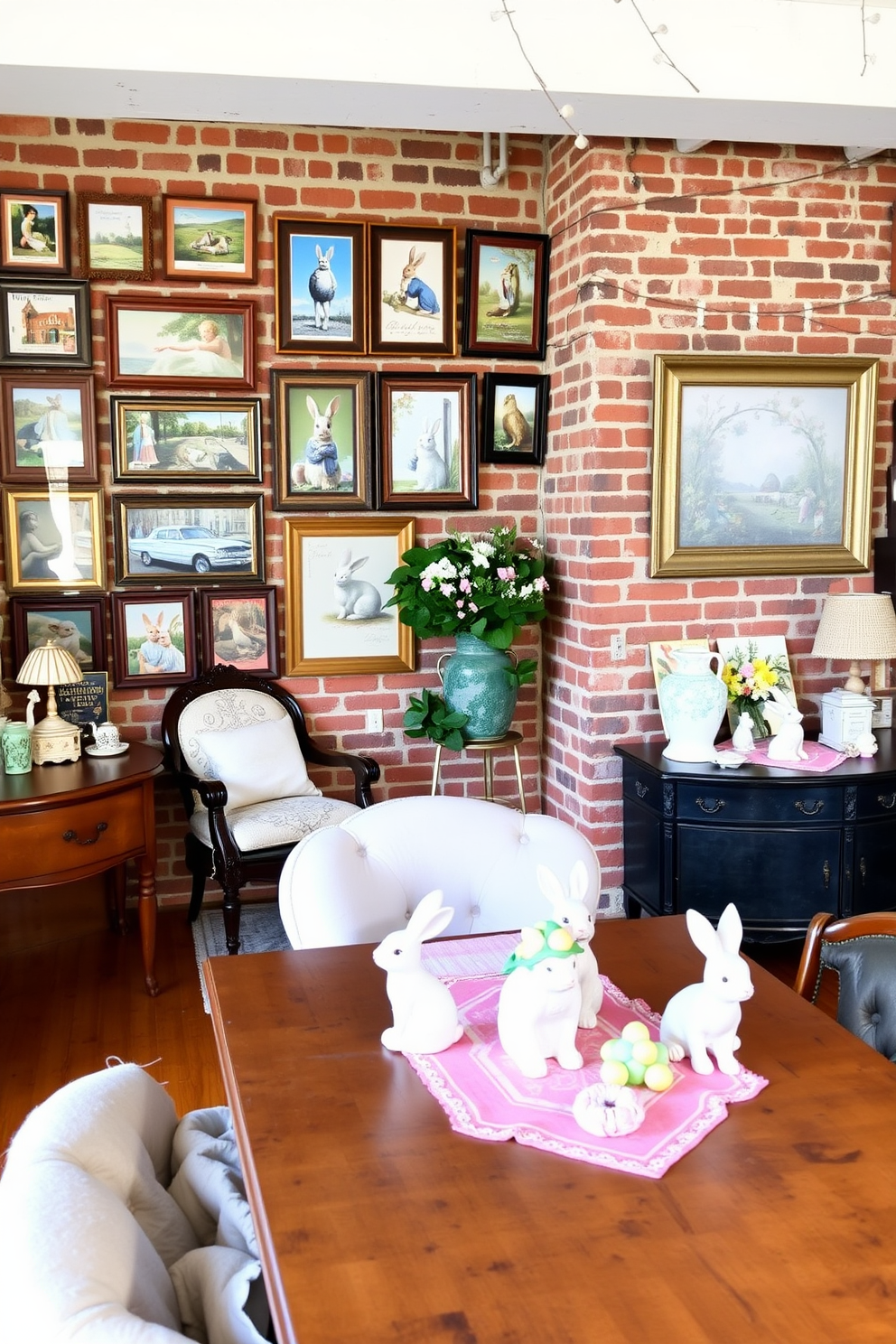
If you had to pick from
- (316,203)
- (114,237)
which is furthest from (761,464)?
(114,237)

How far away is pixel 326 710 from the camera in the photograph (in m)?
4.71

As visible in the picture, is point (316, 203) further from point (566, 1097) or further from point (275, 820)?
point (566, 1097)

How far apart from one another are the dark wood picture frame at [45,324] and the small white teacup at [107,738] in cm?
134

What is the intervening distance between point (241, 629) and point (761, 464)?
2.06 m

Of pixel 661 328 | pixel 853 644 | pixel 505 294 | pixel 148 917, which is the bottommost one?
pixel 148 917

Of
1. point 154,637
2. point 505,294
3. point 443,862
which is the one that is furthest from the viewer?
point 505,294

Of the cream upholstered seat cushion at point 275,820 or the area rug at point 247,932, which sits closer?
the cream upholstered seat cushion at point 275,820

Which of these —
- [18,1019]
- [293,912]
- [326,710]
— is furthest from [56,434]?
[293,912]

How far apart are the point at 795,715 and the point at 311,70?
2472 mm

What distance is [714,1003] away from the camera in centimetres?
161

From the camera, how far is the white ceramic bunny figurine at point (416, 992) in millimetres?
1658

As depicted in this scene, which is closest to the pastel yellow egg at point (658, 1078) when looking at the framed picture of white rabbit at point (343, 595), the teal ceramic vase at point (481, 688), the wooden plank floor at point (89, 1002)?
the wooden plank floor at point (89, 1002)

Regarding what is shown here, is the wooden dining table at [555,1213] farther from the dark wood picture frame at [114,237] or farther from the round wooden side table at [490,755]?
the dark wood picture frame at [114,237]

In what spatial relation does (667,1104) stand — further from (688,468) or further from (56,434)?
(56,434)
